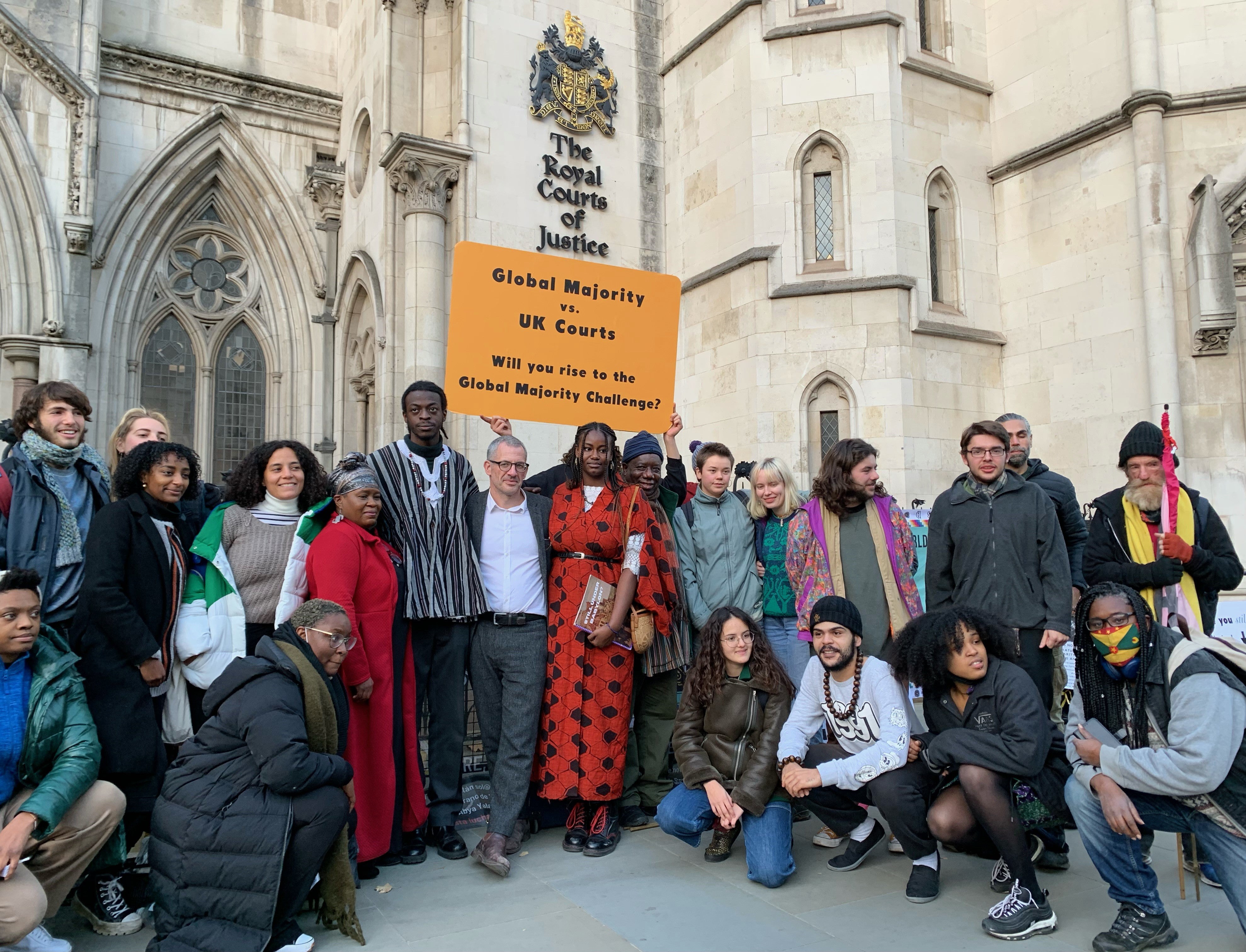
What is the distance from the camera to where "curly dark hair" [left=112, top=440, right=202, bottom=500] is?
166 inches

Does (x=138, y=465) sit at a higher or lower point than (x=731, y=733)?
higher

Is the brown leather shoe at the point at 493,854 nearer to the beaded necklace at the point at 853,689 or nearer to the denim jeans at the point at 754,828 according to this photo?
the denim jeans at the point at 754,828

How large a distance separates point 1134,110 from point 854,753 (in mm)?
9191

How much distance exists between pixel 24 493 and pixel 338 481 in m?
1.36

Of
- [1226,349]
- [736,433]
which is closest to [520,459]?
[736,433]

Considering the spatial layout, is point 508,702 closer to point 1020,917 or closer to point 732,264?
point 1020,917

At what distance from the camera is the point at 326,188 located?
46.1ft

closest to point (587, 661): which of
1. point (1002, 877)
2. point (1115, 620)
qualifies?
point (1002, 877)

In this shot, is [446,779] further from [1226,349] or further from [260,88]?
[260,88]

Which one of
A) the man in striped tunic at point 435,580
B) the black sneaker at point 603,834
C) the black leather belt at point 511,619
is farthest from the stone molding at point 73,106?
the black sneaker at point 603,834

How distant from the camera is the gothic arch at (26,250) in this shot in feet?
38.7

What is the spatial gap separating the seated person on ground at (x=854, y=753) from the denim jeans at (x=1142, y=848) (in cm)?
68

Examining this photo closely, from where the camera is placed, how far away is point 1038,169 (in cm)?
1142

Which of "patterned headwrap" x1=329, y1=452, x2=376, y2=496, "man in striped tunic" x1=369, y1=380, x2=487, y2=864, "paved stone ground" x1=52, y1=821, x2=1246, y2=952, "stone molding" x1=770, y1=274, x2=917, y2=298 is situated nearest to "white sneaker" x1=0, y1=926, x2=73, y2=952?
"paved stone ground" x1=52, y1=821, x2=1246, y2=952
